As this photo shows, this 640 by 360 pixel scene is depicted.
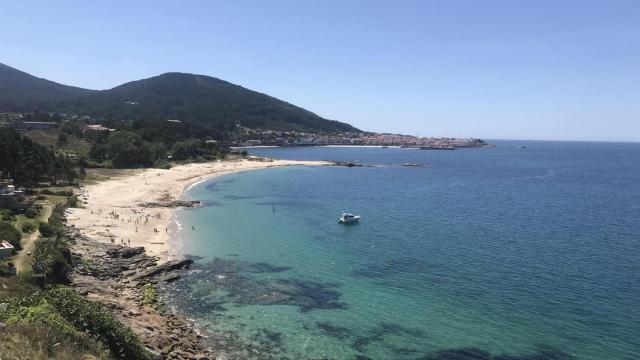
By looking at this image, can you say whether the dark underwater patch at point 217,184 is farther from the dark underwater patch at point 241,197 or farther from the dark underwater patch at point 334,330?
the dark underwater patch at point 334,330

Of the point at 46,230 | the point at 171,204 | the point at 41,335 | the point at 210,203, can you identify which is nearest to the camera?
the point at 41,335

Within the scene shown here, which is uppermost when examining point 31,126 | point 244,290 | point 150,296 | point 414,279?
point 31,126

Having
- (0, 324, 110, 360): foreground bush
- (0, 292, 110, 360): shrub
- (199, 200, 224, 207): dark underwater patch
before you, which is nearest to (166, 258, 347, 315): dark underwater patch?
(0, 292, 110, 360): shrub

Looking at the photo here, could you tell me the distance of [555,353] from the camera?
31938 millimetres

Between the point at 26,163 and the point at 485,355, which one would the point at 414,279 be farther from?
the point at 26,163

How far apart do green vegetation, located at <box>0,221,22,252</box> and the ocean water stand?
14.3m

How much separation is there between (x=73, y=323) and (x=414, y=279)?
30813mm

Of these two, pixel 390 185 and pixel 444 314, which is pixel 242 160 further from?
pixel 444 314

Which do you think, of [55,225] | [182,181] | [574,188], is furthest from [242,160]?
[55,225]

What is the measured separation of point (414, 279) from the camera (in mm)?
46344

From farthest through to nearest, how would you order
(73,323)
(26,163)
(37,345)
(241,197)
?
(241,197) → (26,163) → (73,323) → (37,345)

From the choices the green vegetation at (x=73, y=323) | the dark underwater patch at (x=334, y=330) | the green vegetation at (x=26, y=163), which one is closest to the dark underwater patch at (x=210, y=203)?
the green vegetation at (x=26, y=163)

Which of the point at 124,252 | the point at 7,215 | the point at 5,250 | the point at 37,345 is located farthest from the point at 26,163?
the point at 37,345

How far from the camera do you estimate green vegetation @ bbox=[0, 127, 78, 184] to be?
73.0 meters
